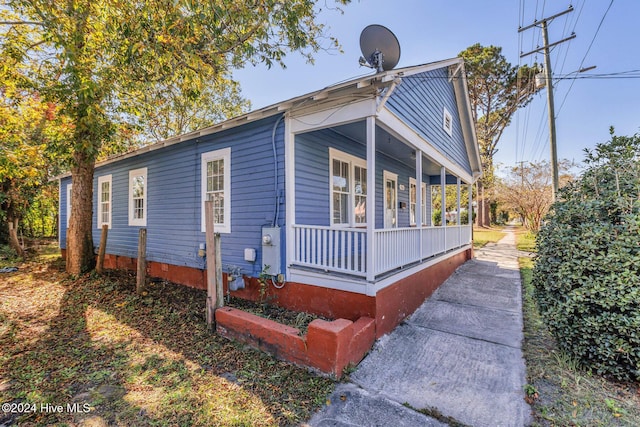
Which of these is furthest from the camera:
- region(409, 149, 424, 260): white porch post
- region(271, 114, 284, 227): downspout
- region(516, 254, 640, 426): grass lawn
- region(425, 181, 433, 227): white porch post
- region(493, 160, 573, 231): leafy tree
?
region(493, 160, 573, 231): leafy tree

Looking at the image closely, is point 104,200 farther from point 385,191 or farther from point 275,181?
point 385,191

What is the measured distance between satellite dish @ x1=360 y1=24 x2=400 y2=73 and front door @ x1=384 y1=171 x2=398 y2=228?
11.2 ft

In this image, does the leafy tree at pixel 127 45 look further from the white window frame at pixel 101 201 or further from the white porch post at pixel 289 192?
the white porch post at pixel 289 192

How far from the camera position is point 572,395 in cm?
285

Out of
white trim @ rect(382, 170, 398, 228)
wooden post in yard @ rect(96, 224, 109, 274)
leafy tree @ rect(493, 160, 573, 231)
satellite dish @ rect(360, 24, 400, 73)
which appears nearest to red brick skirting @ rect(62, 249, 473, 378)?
white trim @ rect(382, 170, 398, 228)

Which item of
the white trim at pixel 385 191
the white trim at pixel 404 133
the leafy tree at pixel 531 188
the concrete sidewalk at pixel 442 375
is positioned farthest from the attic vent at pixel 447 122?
the leafy tree at pixel 531 188

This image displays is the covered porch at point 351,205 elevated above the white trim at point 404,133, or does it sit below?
below

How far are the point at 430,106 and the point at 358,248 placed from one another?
4882mm

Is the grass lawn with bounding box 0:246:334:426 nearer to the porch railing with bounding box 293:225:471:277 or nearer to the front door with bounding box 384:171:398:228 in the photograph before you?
the porch railing with bounding box 293:225:471:277

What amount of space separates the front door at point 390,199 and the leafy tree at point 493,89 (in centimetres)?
1524

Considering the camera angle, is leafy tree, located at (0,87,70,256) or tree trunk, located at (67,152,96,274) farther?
tree trunk, located at (67,152,96,274)

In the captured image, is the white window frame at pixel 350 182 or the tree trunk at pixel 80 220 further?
the tree trunk at pixel 80 220

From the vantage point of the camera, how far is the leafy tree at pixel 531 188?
785 inches

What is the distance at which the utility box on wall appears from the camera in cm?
483
